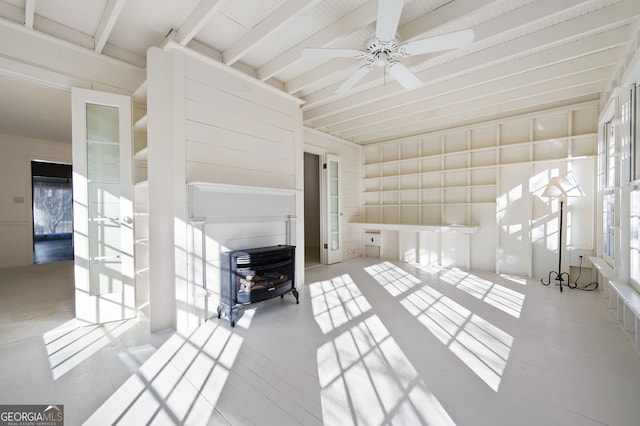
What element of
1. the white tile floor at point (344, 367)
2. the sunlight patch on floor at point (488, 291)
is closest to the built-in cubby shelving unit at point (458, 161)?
the sunlight patch on floor at point (488, 291)

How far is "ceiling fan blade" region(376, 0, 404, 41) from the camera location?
5.84 ft

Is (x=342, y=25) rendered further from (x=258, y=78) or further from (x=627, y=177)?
(x=627, y=177)

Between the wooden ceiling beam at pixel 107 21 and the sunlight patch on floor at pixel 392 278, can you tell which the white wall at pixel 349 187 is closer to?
the sunlight patch on floor at pixel 392 278

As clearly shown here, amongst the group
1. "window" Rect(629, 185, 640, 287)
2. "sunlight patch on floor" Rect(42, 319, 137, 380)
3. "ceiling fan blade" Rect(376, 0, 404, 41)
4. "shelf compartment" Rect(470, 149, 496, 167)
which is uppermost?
"ceiling fan blade" Rect(376, 0, 404, 41)

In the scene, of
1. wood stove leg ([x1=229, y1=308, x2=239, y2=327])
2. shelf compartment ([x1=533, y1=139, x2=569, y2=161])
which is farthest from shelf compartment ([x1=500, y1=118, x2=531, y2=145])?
wood stove leg ([x1=229, y1=308, x2=239, y2=327])

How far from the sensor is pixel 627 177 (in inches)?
106

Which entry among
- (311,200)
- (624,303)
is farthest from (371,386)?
(311,200)

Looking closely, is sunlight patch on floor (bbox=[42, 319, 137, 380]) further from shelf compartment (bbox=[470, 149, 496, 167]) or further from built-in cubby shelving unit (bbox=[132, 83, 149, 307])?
shelf compartment (bbox=[470, 149, 496, 167])

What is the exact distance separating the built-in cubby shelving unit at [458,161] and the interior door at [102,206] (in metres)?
4.94

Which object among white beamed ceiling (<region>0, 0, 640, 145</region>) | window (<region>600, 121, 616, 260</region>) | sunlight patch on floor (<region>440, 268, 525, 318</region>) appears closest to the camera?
white beamed ceiling (<region>0, 0, 640, 145</region>)

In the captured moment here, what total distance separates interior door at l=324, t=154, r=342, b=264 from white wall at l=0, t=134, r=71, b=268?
246 inches

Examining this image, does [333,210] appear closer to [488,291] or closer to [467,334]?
[488,291]

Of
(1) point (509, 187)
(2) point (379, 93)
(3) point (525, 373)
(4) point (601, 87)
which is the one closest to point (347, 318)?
(3) point (525, 373)

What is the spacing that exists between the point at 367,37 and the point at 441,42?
95cm
